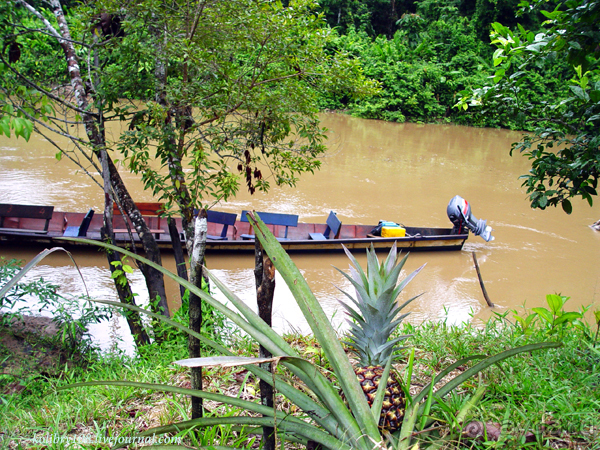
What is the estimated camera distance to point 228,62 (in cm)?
472

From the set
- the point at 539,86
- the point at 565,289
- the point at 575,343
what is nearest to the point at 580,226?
the point at 565,289

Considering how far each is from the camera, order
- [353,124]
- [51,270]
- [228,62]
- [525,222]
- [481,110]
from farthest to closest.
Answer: [353,124]
[525,222]
[51,270]
[228,62]
[481,110]

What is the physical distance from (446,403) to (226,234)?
23.8 ft

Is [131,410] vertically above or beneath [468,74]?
beneath

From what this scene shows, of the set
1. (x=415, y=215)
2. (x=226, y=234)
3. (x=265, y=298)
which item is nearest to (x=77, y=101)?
(x=265, y=298)

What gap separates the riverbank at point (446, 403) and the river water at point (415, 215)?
2.94ft

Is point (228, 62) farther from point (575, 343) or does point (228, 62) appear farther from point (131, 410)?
point (575, 343)

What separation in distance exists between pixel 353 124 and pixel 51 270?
703 inches

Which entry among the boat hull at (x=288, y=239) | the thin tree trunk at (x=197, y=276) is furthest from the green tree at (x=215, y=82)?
the boat hull at (x=288, y=239)

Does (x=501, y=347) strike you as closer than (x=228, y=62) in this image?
Yes

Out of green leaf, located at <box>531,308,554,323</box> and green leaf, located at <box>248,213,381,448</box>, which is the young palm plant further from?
green leaf, located at <box>531,308,554,323</box>

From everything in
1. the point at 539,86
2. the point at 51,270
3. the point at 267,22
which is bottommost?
the point at 51,270

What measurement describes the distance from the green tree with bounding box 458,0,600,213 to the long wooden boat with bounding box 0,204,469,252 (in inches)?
172

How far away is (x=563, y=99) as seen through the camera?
113 inches
